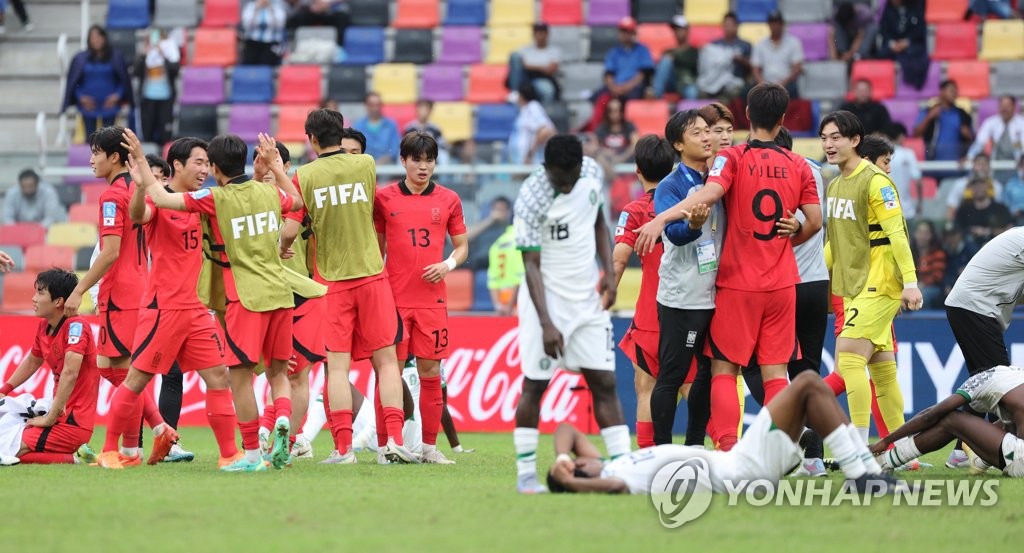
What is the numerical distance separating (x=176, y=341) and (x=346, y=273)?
4.51 ft

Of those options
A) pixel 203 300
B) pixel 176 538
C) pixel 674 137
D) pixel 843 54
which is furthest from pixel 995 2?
pixel 176 538

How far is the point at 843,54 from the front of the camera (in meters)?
21.3

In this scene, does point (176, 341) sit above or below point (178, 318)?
below

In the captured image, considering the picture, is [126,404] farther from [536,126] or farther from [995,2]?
[995,2]

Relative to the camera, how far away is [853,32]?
21469 mm

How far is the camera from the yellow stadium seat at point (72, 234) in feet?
53.4

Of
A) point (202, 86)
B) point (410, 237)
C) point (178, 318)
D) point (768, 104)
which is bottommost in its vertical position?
point (178, 318)

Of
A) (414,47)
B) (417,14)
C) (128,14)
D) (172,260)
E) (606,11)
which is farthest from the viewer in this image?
(128,14)

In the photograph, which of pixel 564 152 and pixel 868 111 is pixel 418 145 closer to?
pixel 564 152

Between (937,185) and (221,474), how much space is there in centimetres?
973

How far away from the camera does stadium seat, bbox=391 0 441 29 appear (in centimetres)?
2333

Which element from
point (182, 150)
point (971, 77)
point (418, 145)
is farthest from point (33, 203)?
point (971, 77)

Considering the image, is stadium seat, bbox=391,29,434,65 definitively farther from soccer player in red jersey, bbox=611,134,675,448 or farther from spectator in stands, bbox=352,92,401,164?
soccer player in red jersey, bbox=611,134,675,448

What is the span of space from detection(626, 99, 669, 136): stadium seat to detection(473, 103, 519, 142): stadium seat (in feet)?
5.92
